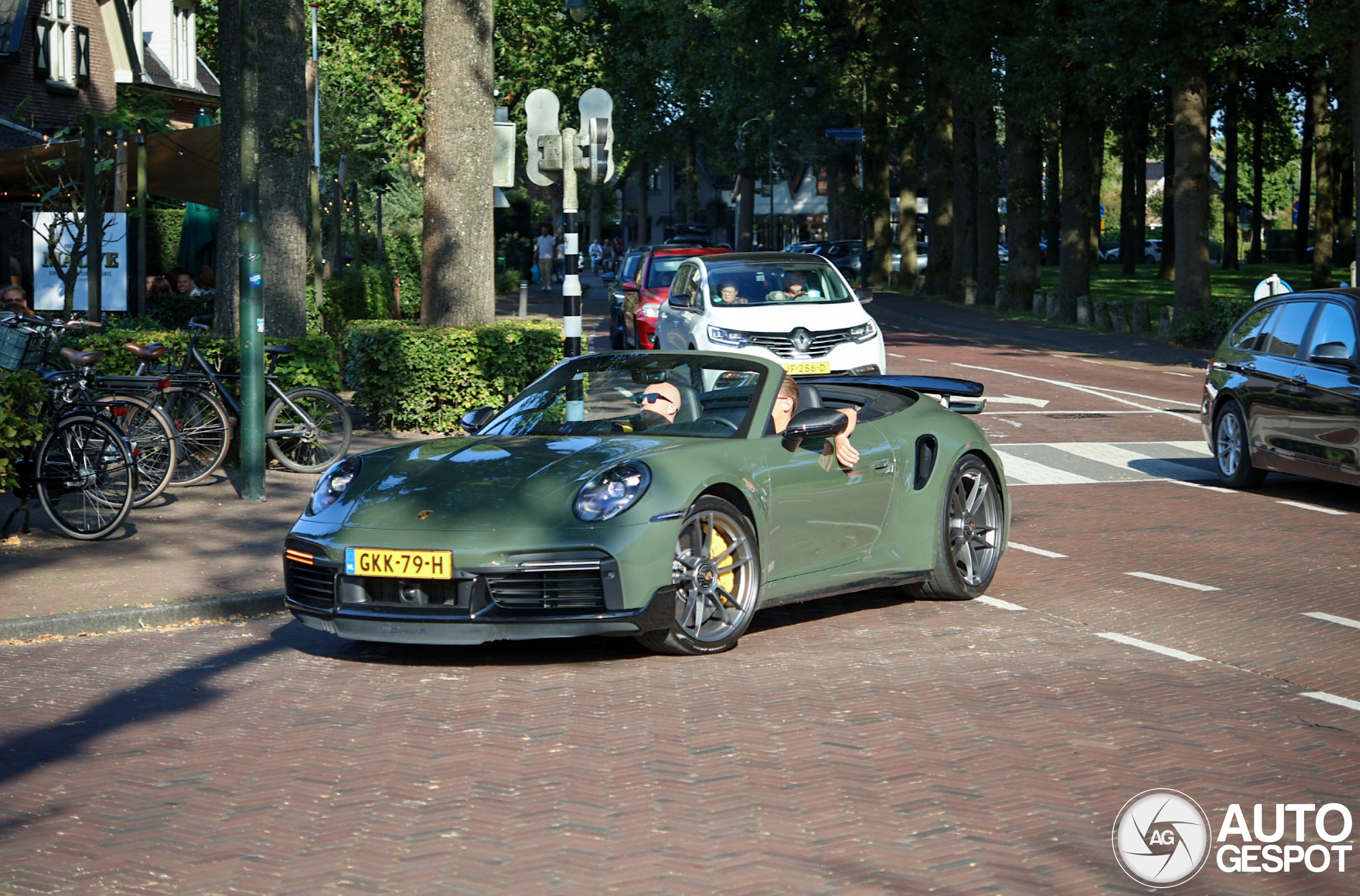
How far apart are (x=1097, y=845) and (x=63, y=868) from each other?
2913 mm

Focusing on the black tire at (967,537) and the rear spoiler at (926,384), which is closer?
the black tire at (967,537)

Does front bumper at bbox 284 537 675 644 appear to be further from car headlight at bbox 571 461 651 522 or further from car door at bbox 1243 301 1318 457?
car door at bbox 1243 301 1318 457

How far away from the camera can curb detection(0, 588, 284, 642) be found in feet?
25.9

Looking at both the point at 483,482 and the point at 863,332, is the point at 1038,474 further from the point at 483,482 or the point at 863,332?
the point at 483,482

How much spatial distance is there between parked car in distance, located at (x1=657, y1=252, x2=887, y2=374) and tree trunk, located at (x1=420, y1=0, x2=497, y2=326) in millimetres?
2511

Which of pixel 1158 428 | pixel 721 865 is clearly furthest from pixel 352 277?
pixel 721 865

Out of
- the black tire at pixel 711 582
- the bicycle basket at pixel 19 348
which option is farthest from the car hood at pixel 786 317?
the black tire at pixel 711 582

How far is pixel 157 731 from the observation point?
6012 mm

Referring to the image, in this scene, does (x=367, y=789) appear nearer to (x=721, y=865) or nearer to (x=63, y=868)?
(x=63, y=868)

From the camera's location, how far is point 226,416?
12.6 metres

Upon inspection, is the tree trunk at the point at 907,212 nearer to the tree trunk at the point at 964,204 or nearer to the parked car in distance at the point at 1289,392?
the tree trunk at the point at 964,204

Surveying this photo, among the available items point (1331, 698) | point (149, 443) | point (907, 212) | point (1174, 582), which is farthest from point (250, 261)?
point (907, 212)

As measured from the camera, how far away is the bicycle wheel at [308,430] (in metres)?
13.0

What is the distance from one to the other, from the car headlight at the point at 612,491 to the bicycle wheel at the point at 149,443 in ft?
15.7
